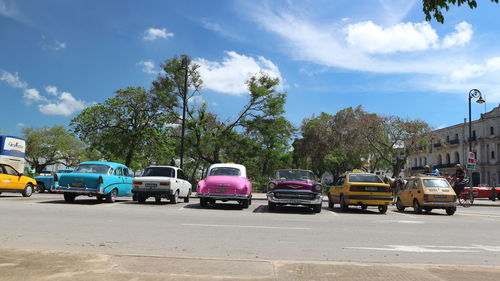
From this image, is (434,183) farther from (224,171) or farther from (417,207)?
(224,171)

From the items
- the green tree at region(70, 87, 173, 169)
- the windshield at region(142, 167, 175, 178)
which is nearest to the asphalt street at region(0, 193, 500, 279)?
the windshield at region(142, 167, 175, 178)

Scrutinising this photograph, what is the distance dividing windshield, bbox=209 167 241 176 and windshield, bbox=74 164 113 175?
178 inches

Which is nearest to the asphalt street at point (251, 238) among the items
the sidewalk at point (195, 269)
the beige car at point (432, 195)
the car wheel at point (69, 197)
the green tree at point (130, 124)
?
the sidewalk at point (195, 269)

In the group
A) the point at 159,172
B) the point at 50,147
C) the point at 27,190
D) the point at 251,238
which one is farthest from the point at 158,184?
the point at 50,147

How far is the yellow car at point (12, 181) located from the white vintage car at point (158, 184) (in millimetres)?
6555

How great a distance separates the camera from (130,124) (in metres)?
36.9

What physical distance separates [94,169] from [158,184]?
9.40 feet

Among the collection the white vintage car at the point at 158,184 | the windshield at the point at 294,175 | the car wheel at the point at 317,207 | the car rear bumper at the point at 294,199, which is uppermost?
the windshield at the point at 294,175

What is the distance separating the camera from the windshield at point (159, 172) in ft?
57.5

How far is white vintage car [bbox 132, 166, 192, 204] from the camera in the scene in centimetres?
1695

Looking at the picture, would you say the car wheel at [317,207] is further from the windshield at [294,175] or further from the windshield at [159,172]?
the windshield at [159,172]

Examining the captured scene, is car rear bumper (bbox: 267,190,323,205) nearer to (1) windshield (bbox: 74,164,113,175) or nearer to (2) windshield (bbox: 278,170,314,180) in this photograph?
(2) windshield (bbox: 278,170,314,180)

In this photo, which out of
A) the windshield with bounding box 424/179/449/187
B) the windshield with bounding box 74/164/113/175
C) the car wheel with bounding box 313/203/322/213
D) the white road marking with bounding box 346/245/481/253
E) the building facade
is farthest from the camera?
the building facade

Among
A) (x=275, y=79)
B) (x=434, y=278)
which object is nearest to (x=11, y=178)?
(x=434, y=278)
